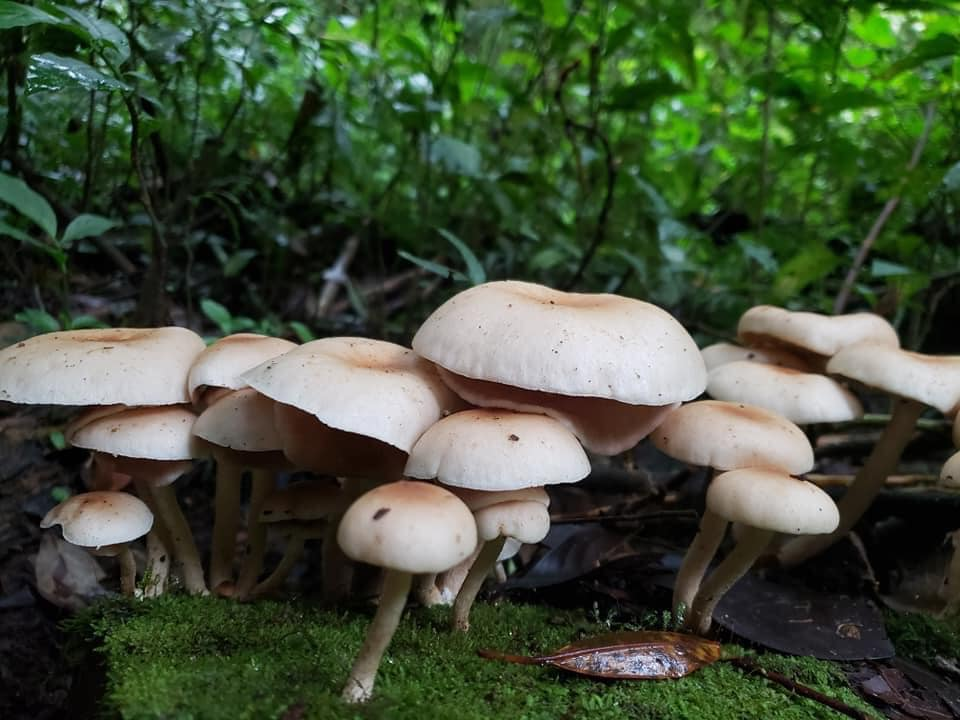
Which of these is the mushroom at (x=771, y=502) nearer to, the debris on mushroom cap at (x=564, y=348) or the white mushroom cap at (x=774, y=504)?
the white mushroom cap at (x=774, y=504)

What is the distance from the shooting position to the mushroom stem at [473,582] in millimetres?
1877

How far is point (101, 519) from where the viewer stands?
1887 mm

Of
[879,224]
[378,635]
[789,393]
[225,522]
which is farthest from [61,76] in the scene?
[879,224]

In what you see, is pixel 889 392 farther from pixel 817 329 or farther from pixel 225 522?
pixel 225 522

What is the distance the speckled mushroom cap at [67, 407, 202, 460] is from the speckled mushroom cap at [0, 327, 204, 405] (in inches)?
2.6

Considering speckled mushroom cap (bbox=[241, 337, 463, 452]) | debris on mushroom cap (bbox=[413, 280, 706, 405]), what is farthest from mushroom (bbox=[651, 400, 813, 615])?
speckled mushroom cap (bbox=[241, 337, 463, 452])

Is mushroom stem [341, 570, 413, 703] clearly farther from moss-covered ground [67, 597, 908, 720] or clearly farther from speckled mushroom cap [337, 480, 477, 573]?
speckled mushroom cap [337, 480, 477, 573]

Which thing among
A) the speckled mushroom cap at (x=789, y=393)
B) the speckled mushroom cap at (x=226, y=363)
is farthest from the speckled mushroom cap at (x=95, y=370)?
the speckled mushroom cap at (x=789, y=393)

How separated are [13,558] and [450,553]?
2.27 metres

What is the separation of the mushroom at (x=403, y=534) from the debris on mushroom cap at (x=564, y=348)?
0.40 m

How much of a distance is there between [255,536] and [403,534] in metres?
1.18

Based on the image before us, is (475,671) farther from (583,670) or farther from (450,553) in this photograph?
(450,553)

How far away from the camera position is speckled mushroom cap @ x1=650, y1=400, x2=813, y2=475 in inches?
73.5

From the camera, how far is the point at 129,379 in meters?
1.83
